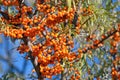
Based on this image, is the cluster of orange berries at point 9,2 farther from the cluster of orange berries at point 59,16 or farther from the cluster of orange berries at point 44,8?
the cluster of orange berries at point 59,16

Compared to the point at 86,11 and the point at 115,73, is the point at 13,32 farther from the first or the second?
the point at 115,73

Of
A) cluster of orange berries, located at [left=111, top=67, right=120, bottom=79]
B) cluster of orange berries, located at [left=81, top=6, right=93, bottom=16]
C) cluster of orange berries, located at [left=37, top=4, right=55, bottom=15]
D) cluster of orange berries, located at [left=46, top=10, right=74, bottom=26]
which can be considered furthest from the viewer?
cluster of orange berries, located at [left=81, top=6, right=93, bottom=16]

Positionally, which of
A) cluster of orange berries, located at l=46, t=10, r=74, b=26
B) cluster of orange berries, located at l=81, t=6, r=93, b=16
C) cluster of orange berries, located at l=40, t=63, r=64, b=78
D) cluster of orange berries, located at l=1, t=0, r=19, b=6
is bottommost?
cluster of orange berries, located at l=40, t=63, r=64, b=78

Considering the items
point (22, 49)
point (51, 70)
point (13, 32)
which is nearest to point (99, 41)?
point (51, 70)

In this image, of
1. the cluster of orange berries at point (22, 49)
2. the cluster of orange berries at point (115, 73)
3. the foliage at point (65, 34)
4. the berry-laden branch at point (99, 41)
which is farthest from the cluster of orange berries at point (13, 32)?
the cluster of orange berries at point (115, 73)

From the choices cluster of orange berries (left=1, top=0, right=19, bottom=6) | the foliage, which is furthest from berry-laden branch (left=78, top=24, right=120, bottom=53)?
cluster of orange berries (left=1, top=0, right=19, bottom=6)

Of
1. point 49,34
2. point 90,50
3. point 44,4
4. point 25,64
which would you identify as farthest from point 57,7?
point 25,64

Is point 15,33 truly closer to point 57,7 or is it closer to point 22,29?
point 22,29

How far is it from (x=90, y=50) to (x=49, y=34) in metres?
0.61

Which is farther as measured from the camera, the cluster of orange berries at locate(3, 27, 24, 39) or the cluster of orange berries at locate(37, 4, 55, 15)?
the cluster of orange berries at locate(37, 4, 55, 15)

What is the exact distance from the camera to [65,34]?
10.3 feet

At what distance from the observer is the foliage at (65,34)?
114 inches

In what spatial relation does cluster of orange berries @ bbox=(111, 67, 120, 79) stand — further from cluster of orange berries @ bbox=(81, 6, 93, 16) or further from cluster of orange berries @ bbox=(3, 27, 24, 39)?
cluster of orange berries @ bbox=(3, 27, 24, 39)

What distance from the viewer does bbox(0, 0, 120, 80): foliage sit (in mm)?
2902
